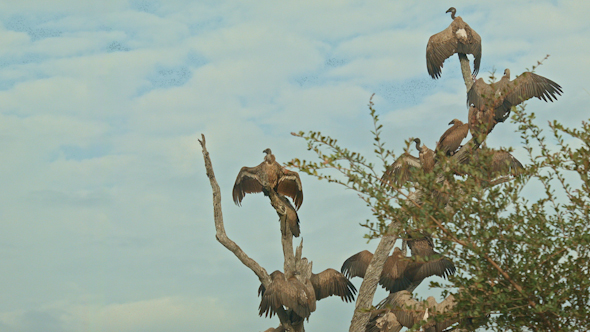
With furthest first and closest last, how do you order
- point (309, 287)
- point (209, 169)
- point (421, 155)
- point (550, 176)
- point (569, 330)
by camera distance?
point (421, 155), point (309, 287), point (209, 169), point (550, 176), point (569, 330)

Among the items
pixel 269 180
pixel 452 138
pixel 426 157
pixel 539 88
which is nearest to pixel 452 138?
pixel 452 138

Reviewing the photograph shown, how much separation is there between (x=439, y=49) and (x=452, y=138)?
2.04m

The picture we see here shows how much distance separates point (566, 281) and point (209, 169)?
236 inches

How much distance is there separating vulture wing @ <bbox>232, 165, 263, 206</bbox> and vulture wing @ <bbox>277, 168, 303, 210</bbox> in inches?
14.4

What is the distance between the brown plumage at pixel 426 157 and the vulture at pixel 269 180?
2679mm

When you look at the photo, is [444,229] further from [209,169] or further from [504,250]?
[209,169]

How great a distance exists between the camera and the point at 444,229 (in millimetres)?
5605

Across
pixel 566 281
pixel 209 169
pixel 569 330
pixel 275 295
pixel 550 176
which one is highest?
pixel 209 169

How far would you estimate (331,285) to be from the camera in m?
11.9

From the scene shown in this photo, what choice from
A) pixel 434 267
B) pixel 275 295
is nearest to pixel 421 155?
pixel 434 267

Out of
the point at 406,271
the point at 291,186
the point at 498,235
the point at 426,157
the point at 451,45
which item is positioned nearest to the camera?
the point at 498,235

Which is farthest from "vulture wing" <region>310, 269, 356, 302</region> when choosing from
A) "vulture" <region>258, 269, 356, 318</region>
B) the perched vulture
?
the perched vulture

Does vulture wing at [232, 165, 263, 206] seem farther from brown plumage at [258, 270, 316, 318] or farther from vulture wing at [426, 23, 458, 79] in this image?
vulture wing at [426, 23, 458, 79]

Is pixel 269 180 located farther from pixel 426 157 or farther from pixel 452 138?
pixel 452 138
